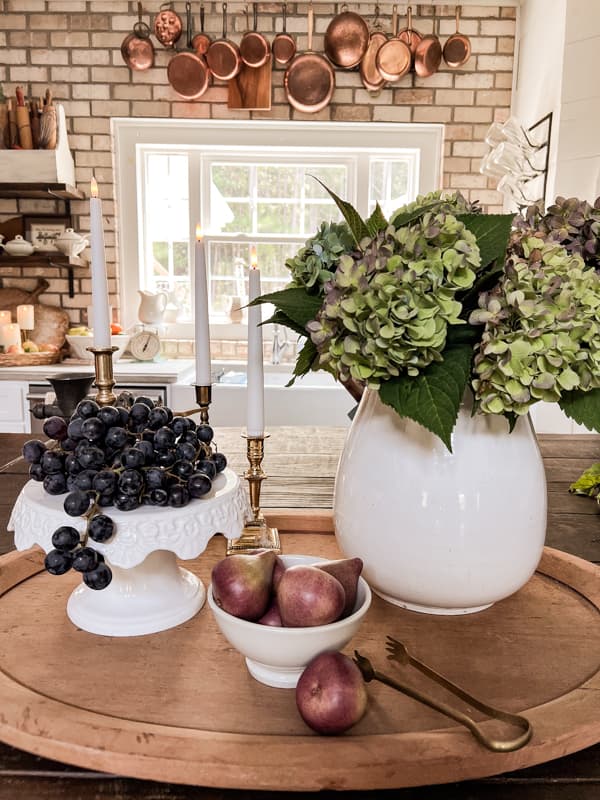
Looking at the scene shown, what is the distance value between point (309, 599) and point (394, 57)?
3.24 metres

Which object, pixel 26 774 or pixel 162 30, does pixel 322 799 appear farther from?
pixel 162 30

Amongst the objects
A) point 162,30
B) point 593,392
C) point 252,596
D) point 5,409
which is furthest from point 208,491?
point 162,30

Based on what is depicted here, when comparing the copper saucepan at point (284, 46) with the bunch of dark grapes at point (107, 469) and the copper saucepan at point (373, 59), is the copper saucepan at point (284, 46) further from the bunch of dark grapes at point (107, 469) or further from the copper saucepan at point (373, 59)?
the bunch of dark grapes at point (107, 469)

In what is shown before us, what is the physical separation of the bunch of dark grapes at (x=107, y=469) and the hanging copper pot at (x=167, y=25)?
308cm

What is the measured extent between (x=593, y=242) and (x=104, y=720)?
0.73 m

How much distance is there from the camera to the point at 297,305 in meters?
0.73

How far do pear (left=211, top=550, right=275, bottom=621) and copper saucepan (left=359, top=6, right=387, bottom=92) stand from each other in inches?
126

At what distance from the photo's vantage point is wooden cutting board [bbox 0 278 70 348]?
3439 millimetres

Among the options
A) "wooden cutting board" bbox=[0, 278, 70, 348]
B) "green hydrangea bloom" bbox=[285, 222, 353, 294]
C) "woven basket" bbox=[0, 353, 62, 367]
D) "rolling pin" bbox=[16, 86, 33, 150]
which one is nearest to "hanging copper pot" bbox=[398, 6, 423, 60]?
"rolling pin" bbox=[16, 86, 33, 150]

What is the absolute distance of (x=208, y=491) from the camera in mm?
712

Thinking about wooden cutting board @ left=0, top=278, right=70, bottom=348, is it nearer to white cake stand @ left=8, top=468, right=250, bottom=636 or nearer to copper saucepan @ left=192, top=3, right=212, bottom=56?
copper saucepan @ left=192, top=3, right=212, bottom=56

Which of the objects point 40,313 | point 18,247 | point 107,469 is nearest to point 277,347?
point 40,313

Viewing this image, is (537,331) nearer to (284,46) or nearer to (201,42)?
(284,46)

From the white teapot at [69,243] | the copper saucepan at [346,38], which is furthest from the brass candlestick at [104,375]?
the copper saucepan at [346,38]
